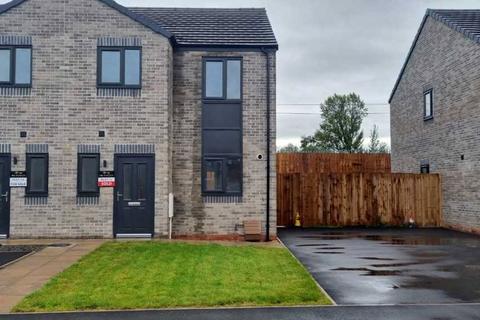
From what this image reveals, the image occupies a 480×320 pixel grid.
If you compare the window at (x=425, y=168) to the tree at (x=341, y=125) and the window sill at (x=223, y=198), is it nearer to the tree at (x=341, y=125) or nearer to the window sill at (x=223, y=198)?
the window sill at (x=223, y=198)

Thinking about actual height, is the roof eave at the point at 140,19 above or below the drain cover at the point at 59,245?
above

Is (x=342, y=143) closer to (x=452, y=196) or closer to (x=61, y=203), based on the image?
(x=452, y=196)

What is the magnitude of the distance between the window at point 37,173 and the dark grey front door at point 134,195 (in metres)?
1.97

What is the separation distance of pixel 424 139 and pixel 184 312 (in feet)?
56.3

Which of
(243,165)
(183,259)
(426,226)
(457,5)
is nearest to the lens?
(183,259)

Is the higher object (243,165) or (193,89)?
(193,89)

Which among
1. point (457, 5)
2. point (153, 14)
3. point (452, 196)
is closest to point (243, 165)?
point (153, 14)

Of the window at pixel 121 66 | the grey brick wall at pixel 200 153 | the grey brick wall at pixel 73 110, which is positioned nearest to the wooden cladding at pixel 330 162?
the grey brick wall at pixel 200 153

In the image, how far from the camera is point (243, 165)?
15.1m

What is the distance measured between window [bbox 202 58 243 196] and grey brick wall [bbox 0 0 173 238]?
1.31 meters

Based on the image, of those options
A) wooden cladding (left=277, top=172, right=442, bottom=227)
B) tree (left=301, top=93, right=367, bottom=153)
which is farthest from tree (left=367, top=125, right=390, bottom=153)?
wooden cladding (left=277, top=172, right=442, bottom=227)

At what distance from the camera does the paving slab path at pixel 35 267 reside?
760cm

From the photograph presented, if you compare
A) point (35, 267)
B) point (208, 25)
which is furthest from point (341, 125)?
point (35, 267)

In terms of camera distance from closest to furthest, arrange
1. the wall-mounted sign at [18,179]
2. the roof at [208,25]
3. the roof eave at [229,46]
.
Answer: the wall-mounted sign at [18,179] → the roof at [208,25] → the roof eave at [229,46]
